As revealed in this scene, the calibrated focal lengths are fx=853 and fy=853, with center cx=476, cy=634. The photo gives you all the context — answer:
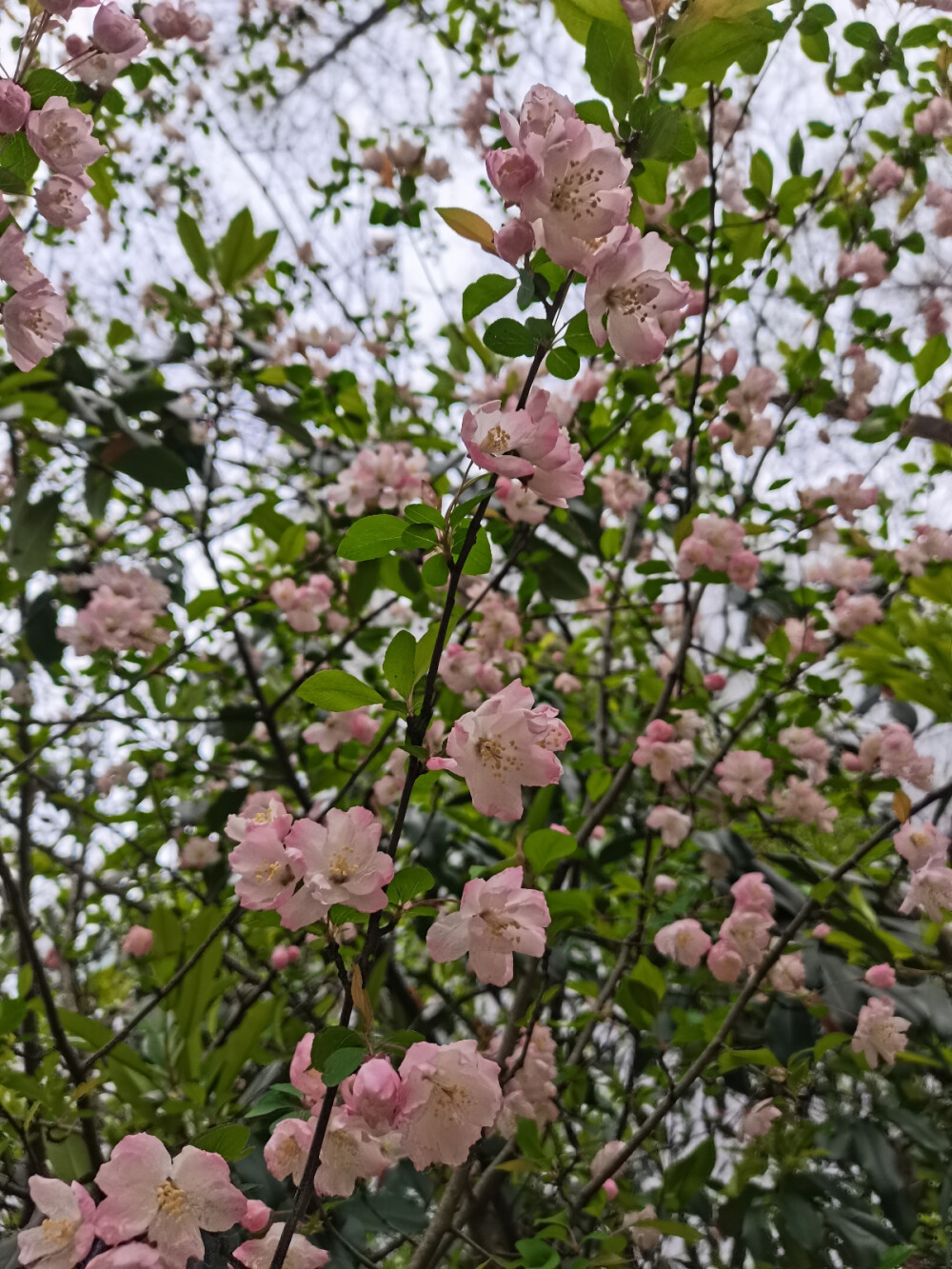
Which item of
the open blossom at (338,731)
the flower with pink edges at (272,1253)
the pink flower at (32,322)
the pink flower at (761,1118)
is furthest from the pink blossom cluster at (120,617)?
the pink flower at (761,1118)

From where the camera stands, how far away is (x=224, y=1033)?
118cm

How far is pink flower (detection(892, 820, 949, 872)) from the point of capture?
816mm

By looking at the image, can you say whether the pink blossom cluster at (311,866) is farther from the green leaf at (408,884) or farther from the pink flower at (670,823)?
the pink flower at (670,823)

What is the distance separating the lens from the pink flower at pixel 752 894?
0.97 metres

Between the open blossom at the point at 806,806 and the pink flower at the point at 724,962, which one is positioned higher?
the open blossom at the point at 806,806

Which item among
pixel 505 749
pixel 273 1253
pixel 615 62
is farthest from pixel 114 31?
pixel 273 1253

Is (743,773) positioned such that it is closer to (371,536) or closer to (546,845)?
(546,845)

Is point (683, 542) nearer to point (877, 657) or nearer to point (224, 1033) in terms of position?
point (877, 657)

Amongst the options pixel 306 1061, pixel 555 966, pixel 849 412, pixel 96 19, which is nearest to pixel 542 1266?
pixel 306 1061

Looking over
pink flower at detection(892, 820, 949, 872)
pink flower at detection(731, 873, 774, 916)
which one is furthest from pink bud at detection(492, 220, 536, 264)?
pink flower at detection(731, 873, 774, 916)

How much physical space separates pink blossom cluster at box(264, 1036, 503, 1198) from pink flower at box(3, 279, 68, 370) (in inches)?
19.9

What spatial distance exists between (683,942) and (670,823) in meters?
0.19

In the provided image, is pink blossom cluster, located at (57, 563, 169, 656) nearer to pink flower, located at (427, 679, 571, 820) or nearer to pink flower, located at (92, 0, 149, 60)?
pink flower, located at (92, 0, 149, 60)

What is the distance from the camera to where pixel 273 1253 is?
0.49 meters
